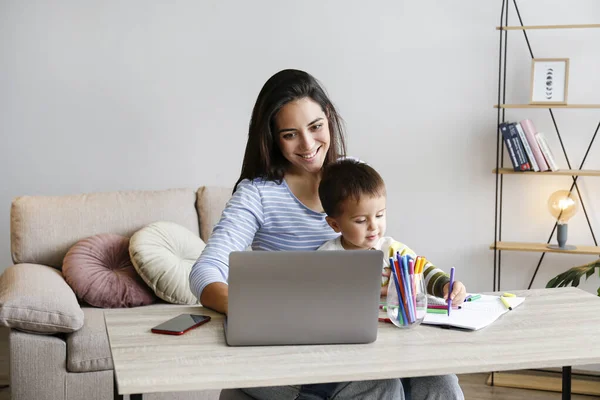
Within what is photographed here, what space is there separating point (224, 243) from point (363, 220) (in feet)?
1.12

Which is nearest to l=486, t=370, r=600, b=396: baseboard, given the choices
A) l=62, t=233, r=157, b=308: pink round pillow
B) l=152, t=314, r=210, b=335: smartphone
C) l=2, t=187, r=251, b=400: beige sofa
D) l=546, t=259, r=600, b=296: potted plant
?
l=546, t=259, r=600, b=296: potted plant

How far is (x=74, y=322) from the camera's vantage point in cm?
253

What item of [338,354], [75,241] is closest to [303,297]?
[338,354]

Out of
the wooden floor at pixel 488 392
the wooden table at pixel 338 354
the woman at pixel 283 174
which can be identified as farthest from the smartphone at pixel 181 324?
the wooden floor at pixel 488 392

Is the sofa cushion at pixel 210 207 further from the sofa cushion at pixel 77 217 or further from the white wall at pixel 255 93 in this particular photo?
the white wall at pixel 255 93

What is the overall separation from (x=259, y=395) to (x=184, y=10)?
2.50 metres

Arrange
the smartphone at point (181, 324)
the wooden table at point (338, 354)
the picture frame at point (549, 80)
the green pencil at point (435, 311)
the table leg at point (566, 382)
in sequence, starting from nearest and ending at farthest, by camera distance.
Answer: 1. the wooden table at point (338, 354)
2. the smartphone at point (181, 324)
3. the green pencil at point (435, 311)
4. the table leg at point (566, 382)
5. the picture frame at point (549, 80)

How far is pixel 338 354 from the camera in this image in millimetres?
1314

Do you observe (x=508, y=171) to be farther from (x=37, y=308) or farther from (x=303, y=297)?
(x=303, y=297)

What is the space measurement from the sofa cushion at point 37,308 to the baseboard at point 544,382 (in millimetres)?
1833

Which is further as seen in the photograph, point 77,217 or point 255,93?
point 255,93

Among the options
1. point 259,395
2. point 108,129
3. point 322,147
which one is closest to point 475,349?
point 259,395

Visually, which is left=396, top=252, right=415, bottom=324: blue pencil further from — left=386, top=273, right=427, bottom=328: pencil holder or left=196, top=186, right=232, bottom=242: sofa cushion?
left=196, top=186, right=232, bottom=242: sofa cushion

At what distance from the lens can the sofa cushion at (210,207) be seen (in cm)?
325
